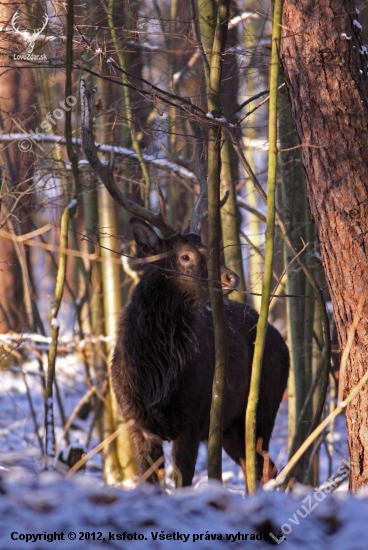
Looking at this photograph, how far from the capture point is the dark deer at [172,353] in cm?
580

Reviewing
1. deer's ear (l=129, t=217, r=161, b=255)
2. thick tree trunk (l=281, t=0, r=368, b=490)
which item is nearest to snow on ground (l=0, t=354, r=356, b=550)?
thick tree trunk (l=281, t=0, r=368, b=490)

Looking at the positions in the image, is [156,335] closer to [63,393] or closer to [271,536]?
[271,536]

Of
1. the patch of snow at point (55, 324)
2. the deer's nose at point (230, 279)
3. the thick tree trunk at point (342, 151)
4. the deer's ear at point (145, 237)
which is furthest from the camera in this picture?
the deer's ear at point (145, 237)

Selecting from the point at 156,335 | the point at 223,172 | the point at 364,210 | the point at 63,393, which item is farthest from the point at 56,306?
the point at 63,393

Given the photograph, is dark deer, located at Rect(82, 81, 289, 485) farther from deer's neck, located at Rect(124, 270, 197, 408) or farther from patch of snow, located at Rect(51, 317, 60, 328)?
patch of snow, located at Rect(51, 317, 60, 328)

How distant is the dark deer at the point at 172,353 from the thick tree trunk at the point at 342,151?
1.53m

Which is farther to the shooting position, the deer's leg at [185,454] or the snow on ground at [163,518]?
the deer's leg at [185,454]

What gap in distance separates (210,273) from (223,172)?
3.23m

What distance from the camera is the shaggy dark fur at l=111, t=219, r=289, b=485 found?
229 inches

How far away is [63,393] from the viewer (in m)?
14.4

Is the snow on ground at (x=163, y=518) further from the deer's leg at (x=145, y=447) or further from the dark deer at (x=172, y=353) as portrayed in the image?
the deer's leg at (x=145, y=447)

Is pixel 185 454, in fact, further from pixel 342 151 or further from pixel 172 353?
pixel 342 151

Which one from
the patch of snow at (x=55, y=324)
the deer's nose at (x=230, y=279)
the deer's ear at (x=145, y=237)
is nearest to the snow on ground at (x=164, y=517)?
the deer's nose at (x=230, y=279)

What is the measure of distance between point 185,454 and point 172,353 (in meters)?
0.89
